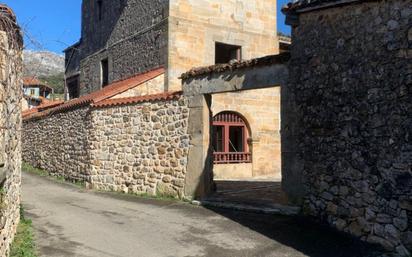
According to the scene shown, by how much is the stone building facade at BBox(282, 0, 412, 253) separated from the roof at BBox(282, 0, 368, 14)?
0.06 ft

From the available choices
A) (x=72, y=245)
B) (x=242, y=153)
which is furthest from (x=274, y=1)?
(x=72, y=245)

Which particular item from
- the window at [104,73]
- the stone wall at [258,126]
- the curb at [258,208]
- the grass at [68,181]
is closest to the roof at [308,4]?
the curb at [258,208]

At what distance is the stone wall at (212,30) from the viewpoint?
13.4m

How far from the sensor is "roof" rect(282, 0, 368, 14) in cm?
627

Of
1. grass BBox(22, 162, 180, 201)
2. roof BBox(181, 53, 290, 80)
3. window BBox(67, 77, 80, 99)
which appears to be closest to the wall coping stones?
roof BBox(181, 53, 290, 80)

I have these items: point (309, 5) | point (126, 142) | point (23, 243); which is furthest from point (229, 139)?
point (23, 243)

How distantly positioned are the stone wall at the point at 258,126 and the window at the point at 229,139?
0.22 metres

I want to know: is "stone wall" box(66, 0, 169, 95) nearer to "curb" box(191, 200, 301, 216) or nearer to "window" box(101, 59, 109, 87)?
"window" box(101, 59, 109, 87)

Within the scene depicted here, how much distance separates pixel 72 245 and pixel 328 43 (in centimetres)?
499

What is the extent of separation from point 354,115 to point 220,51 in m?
10.5

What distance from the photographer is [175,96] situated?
9.66m

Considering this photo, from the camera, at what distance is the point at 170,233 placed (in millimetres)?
6645

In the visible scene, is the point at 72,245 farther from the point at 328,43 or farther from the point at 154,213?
the point at 328,43

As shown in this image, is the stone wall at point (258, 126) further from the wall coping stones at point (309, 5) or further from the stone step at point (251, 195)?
the wall coping stones at point (309, 5)
